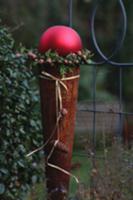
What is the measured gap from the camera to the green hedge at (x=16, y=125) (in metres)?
4.60

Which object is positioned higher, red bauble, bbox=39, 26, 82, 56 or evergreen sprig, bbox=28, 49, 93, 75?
red bauble, bbox=39, 26, 82, 56

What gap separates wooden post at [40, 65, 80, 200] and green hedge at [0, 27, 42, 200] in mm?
704

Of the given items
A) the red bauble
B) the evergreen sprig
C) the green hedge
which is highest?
the red bauble

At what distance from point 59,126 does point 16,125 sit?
105 centimetres

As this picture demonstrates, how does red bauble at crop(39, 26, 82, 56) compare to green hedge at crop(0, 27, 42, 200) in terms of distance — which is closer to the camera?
red bauble at crop(39, 26, 82, 56)

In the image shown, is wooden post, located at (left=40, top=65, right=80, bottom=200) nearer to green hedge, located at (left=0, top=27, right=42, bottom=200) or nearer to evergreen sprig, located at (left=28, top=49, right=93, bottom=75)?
evergreen sprig, located at (left=28, top=49, right=93, bottom=75)

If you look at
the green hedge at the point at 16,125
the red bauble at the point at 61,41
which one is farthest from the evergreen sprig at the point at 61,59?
the green hedge at the point at 16,125

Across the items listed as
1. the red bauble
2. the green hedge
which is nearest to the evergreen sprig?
the red bauble

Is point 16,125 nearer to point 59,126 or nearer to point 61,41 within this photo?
point 59,126

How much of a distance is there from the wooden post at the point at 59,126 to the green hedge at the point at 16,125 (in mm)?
704

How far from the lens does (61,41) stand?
3717mm

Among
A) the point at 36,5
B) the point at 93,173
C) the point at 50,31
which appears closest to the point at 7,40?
the point at 50,31

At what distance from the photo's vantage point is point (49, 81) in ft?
12.3

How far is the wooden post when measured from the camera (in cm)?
374
